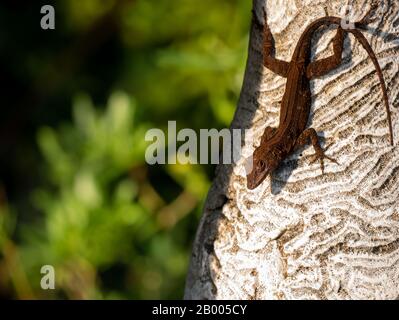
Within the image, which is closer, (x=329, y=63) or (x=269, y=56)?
(x=329, y=63)

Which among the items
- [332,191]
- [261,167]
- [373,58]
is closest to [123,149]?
[261,167]

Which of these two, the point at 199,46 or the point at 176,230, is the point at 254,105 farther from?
the point at 176,230

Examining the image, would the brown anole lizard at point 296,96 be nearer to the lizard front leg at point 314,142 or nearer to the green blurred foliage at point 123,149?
the lizard front leg at point 314,142

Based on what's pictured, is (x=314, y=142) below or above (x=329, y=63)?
below

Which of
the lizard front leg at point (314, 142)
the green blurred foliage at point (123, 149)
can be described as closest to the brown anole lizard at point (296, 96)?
the lizard front leg at point (314, 142)

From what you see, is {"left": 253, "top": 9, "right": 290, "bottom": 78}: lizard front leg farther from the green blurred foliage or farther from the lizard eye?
the green blurred foliage

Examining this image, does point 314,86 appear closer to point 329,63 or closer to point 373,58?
point 329,63
